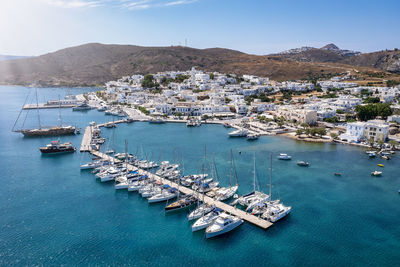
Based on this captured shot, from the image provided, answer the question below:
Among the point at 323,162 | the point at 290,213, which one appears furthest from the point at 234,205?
the point at 323,162

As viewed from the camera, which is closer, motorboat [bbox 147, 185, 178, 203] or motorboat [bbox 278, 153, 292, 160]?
motorboat [bbox 147, 185, 178, 203]

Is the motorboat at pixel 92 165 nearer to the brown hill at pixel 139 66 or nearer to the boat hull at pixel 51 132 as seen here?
the boat hull at pixel 51 132

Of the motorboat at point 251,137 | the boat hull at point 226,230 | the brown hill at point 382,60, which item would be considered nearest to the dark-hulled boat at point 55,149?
the motorboat at point 251,137

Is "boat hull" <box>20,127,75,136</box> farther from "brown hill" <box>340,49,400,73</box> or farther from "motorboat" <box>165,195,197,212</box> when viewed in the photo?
"brown hill" <box>340,49,400,73</box>

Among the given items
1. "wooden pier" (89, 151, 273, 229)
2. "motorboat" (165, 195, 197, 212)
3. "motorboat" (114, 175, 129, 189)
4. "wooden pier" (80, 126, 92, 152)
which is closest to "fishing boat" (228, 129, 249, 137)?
"wooden pier" (89, 151, 273, 229)

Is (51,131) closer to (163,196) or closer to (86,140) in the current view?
(86,140)
